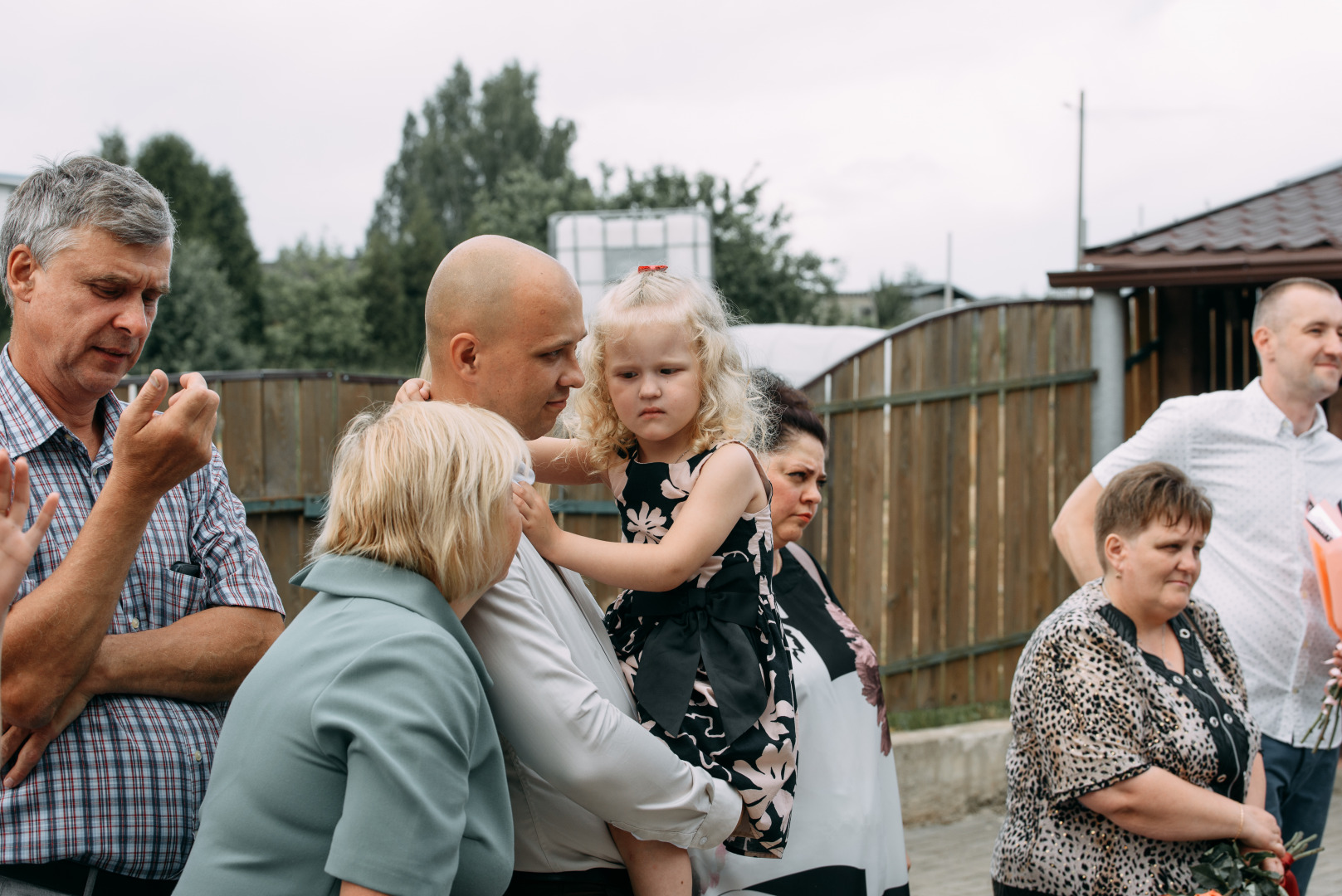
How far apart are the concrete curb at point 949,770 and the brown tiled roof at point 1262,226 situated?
298 centimetres

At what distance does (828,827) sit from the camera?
7.66 ft

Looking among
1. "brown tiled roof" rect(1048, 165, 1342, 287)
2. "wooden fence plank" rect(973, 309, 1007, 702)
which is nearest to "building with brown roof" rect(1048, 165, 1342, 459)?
"brown tiled roof" rect(1048, 165, 1342, 287)

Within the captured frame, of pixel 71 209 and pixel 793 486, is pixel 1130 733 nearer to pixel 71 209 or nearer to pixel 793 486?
pixel 793 486

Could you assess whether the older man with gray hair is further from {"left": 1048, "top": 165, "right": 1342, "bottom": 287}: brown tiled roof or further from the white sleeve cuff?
{"left": 1048, "top": 165, "right": 1342, "bottom": 287}: brown tiled roof

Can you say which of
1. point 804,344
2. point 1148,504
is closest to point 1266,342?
point 1148,504

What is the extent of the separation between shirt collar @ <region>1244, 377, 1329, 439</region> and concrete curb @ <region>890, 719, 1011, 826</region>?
2.34m

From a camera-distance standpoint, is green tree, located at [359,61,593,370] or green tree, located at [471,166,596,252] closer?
green tree, located at [471,166,596,252]

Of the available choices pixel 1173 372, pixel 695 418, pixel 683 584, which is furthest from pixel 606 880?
pixel 1173 372

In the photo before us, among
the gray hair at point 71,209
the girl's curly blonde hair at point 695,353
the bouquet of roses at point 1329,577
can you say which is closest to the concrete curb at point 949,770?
the bouquet of roses at point 1329,577

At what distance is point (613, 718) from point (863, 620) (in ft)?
15.3

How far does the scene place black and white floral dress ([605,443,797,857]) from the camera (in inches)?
76.1

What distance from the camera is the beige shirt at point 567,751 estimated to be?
1605 mm

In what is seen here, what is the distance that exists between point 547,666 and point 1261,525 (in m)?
2.86

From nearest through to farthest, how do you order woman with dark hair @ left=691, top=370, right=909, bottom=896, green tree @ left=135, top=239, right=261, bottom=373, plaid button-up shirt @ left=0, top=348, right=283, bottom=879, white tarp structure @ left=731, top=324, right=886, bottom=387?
1. plaid button-up shirt @ left=0, top=348, right=283, bottom=879
2. woman with dark hair @ left=691, top=370, right=909, bottom=896
3. white tarp structure @ left=731, top=324, right=886, bottom=387
4. green tree @ left=135, top=239, right=261, bottom=373
